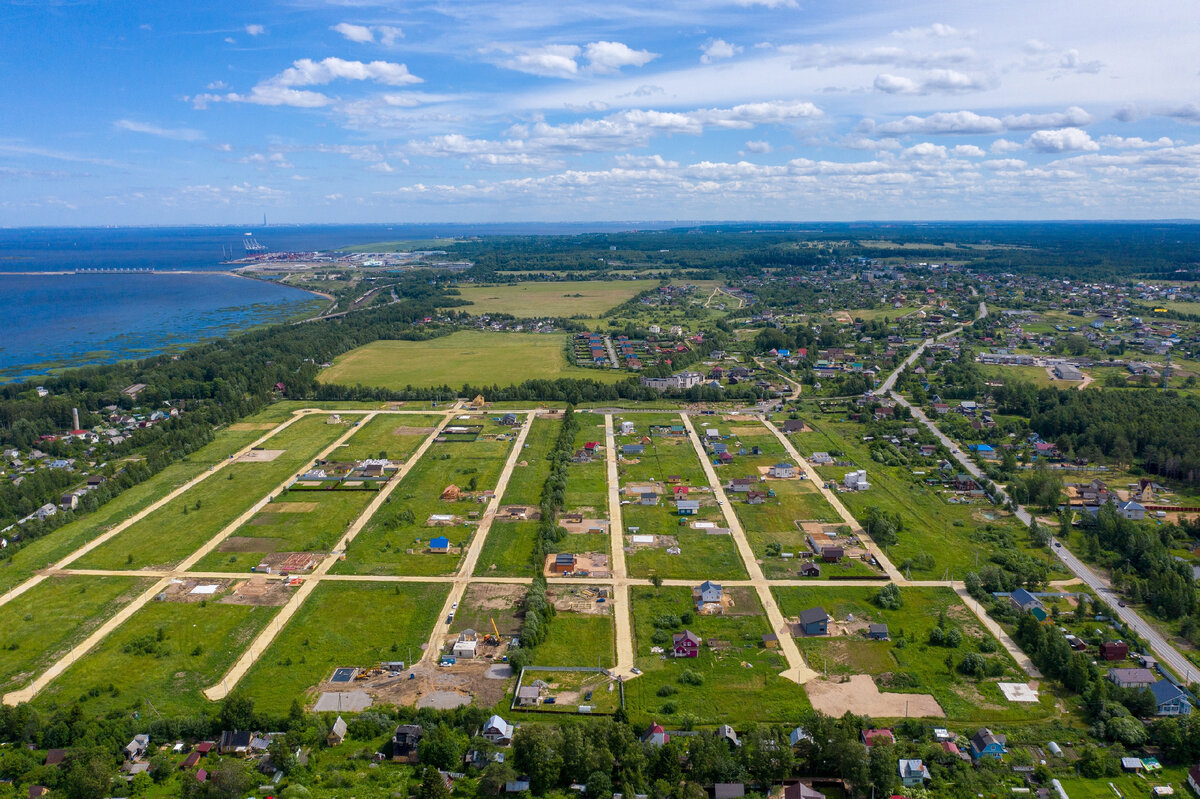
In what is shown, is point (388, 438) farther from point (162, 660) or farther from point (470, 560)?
point (162, 660)

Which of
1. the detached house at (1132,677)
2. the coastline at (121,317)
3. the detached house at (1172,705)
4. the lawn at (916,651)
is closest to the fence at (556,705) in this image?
the lawn at (916,651)

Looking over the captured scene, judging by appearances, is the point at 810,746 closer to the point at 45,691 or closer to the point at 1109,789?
the point at 1109,789

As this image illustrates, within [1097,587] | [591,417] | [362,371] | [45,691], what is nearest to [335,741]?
[45,691]

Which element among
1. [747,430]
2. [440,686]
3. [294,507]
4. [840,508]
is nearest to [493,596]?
[440,686]

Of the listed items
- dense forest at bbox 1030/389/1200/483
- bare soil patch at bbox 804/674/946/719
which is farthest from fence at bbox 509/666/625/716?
dense forest at bbox 1030/389/1200/483

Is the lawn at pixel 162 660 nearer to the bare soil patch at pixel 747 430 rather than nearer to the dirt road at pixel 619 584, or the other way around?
the dirt road at pixel 619 584

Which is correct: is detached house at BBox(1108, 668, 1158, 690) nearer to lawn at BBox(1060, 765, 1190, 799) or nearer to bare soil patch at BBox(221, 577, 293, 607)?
lawn at BBox(1060, 765, 1190, 799)
